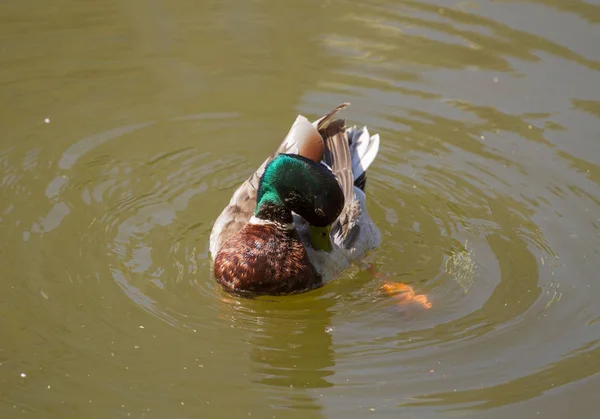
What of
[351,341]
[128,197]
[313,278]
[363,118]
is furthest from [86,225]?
[363,118]

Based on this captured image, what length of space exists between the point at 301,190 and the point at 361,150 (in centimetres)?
144

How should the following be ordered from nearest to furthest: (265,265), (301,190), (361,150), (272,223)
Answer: (301,190) → (265,265) → (272,223) → (361,150)

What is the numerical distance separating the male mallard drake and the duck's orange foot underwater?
0.40m

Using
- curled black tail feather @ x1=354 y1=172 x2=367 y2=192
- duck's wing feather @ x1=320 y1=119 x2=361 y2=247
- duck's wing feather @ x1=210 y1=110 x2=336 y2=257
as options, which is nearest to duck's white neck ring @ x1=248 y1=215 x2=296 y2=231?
duck's wing feather @ x1=210 y1=110 x2=336 y2=257

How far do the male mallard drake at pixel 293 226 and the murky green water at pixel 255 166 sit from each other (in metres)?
0.14

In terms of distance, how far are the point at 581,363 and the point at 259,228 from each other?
7.20 feet

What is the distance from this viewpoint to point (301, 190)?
6.05 m

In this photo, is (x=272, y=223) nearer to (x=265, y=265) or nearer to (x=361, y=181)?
(x=265, y=265)

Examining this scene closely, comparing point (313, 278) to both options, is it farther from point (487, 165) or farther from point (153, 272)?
point (487, 165)

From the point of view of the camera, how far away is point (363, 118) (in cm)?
822

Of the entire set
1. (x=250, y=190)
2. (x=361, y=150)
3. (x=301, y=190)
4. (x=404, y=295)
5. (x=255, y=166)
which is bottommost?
(x=255, y=166)

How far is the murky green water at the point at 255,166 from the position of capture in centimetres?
530

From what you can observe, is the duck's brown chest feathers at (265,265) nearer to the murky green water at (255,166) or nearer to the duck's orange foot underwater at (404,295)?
the murky green water at (255,166)

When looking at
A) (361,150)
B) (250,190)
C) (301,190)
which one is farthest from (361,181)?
(301,190)
